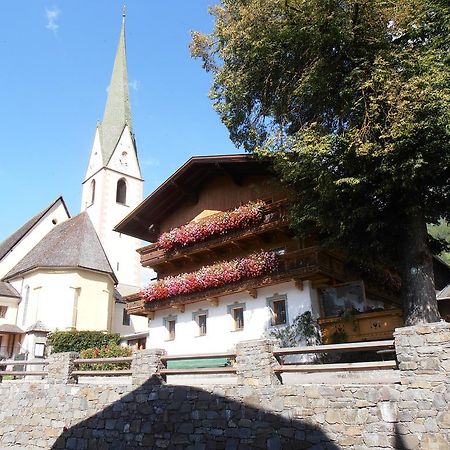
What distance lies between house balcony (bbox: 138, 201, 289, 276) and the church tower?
79.5 ft

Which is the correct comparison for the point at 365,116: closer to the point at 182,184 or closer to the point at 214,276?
the point at 214,276

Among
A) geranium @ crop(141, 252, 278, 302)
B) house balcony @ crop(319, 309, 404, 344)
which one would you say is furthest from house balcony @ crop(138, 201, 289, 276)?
house balcony @ crop(319, 309, 404, 344)

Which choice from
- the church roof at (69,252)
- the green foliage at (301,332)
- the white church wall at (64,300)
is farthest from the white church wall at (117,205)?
the green foliage at (301,332)

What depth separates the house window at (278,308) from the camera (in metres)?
16.4

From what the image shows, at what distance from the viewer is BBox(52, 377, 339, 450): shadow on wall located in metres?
9.09

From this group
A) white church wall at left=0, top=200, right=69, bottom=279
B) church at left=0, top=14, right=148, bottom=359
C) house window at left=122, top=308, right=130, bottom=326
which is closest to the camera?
church at left=0, top=14, right=148, bottom=359

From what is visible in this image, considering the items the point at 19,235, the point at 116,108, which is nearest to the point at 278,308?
the point at 19,235

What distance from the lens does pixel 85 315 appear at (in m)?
32.1

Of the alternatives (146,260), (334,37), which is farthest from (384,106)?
(146,260)

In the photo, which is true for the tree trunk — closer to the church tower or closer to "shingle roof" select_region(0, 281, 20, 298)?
"shingle roof" select_region(0, 281, 20, 298)

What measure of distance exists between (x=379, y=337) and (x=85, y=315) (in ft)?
76.3

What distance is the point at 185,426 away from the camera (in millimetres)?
10508

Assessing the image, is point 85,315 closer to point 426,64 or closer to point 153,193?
point 153,193

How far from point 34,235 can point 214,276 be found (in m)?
24.0
